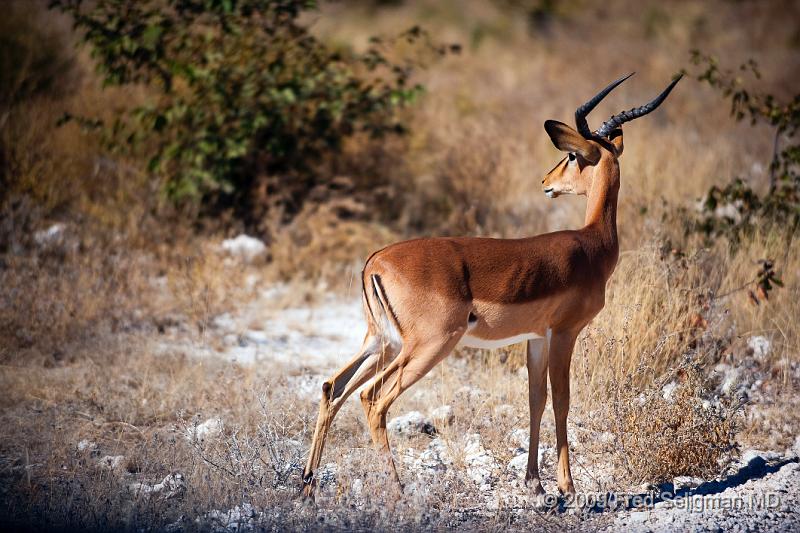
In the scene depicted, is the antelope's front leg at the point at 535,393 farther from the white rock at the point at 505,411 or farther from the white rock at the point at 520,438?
the white rock at the point at 505,411

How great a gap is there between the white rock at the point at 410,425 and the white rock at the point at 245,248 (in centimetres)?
365

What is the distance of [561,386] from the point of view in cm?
467

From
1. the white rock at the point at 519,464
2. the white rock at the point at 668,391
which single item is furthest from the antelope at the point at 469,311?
the white rock at the point at 668,391

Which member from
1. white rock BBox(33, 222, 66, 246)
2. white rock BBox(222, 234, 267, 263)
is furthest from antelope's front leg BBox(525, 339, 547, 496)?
white rock BBox(33, 222, 66, 246)

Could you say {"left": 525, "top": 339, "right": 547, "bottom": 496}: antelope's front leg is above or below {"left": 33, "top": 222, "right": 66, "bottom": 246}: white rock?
above

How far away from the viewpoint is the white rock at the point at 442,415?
5.56 meters

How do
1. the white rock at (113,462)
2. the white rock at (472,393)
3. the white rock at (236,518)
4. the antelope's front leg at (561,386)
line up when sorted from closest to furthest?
the white rock at (236,518) < the antelope's front leg at (561,386) < the white rock at (113,462) < the white rock at (472,393)

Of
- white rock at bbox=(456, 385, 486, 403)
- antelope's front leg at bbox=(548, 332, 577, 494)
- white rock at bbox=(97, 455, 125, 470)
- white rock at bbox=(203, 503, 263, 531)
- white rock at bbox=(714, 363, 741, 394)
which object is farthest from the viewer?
white rock at bbox=(714, 363, 741, 394)

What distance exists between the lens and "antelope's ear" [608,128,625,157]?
5.41 metres

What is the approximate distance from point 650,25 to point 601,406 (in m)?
20.5

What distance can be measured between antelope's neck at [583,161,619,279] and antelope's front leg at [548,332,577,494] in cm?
56

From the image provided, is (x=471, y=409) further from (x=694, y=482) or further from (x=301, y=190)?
(x=301, y=190)

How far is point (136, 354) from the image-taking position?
667 centimetres

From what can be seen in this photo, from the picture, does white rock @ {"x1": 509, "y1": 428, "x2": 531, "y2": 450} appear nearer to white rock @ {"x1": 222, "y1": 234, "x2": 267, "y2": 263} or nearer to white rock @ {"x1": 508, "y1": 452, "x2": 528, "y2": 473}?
white rock @ {"x1": 508, "y1": 452, "x2": 528, "y2": 473}
